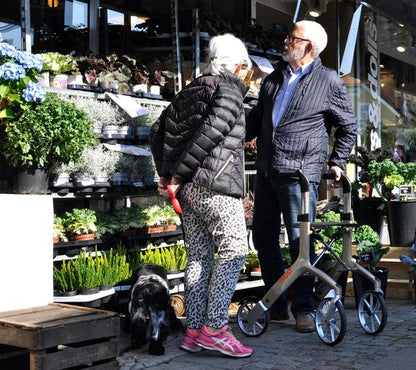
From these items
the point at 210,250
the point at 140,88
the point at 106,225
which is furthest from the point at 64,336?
the point at 140,88

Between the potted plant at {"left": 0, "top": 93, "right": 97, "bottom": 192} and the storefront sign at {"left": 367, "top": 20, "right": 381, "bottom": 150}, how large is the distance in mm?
6643

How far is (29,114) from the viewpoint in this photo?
5.23m

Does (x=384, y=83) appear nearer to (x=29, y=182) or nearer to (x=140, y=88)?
(x=140, y=88)

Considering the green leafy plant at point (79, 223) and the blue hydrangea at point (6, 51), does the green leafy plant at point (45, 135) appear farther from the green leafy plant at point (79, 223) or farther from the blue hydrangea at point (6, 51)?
the green leafy plant at point (79, 223)

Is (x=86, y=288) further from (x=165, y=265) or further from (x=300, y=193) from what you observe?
(x=300, y=193)

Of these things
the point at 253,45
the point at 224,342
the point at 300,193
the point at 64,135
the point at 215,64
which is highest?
the point at 253,45

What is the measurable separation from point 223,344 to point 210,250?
589 mm

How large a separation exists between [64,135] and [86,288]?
112 cm

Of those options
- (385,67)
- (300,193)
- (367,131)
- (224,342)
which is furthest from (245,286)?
(385,67)

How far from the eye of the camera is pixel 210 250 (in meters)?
5.12

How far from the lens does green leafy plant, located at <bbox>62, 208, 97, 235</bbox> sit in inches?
240

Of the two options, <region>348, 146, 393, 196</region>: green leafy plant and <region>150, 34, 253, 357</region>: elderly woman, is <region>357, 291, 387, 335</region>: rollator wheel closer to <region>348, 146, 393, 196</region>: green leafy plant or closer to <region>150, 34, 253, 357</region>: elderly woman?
<region>150, 34, 253, 357</region>: elderly woman

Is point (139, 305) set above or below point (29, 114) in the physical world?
below

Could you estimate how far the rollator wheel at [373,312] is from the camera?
5336mm
